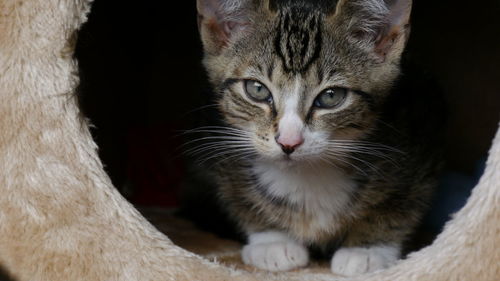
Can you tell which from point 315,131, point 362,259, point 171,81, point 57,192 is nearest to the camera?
point 57,192

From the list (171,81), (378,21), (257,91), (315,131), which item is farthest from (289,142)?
(171,81)

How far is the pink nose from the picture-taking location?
1.36 meters

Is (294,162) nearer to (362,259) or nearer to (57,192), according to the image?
(362,259)

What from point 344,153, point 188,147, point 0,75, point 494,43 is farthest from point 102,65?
point 494,43

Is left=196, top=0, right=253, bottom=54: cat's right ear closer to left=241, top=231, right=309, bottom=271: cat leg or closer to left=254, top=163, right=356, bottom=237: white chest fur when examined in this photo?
left=254, top=163, right=356, bottom=237: white chest fur

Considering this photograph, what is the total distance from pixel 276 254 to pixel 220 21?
62 centimetres

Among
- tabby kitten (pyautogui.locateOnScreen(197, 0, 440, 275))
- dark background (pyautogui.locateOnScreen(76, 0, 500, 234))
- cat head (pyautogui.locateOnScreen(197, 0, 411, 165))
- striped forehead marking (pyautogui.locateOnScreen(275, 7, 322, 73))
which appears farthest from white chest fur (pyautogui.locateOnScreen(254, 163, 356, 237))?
dark background (pyautogui.locateOnScreen(76, 0, 500, 234))

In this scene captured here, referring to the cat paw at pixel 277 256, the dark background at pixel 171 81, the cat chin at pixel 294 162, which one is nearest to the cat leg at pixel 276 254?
the cat paw at pixel 277 256

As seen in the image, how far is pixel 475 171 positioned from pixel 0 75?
167 cm

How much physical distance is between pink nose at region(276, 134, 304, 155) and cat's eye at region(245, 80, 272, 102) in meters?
0.14

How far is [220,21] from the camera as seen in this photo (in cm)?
157

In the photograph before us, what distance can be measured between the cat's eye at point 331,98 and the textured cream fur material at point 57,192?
15.3 inches

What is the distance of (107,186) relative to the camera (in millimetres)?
1304

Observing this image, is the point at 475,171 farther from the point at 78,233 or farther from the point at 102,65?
the point at 78,233
